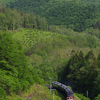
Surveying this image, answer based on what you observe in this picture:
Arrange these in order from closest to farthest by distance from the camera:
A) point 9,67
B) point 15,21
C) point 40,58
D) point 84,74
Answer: point 9,67
point 84,74
point 40,58
point 15,21

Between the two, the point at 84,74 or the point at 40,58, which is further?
the point at 40,58

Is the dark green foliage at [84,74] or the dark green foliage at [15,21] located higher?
the dark green foliage at [15,21]

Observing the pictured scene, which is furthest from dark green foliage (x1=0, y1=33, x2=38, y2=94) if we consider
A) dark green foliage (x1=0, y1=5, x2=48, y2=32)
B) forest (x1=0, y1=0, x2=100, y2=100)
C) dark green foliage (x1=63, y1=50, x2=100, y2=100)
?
dark green foliage (x1=0, y1=5, x2=48, y2=32)

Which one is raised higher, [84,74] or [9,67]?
[9,67]

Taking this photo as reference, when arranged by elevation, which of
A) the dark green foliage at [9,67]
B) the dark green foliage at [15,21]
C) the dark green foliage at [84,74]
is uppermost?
the dark green foliage at [15,21]

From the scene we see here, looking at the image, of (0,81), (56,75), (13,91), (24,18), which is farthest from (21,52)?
(24,18)

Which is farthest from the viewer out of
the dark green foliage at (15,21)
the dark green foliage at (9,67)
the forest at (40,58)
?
the dark green foliage at (15,21)

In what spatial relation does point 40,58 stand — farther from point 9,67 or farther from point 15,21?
point 9,67

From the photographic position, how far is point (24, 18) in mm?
154125

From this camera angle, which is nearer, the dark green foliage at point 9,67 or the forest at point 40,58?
the dark green foliage at point 9,67

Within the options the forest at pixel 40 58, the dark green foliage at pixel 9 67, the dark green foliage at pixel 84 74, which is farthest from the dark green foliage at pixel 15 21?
the dark green foliage at pixel 9 67

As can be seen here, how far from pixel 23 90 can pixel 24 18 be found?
117800mm

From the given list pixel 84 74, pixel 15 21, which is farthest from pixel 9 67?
pixel 15 21

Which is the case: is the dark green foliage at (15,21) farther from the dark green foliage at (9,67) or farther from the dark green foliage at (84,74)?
the dark green foliage at (9,67)
